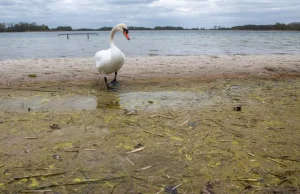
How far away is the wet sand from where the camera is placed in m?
3.30

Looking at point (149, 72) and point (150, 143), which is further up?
point (149, 72)

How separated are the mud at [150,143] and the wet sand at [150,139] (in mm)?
12

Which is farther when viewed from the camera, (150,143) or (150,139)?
(150,139)

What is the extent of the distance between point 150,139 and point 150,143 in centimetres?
15

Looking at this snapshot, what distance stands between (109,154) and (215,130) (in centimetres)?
182

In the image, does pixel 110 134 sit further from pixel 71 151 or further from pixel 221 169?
pixel 221 169

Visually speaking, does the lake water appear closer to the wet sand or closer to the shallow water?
the shallow water

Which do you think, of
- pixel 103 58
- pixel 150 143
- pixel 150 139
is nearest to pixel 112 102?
pixel 103 58

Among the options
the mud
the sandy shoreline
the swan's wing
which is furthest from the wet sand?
the sandy shoreline

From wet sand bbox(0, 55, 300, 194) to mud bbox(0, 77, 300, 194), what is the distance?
0.5 inches

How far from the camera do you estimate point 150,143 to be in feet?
14.0

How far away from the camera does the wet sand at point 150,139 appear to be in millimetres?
3297

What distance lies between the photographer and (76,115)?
5695 millimetres

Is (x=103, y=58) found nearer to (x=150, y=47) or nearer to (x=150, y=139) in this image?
(x=150, y=139)
